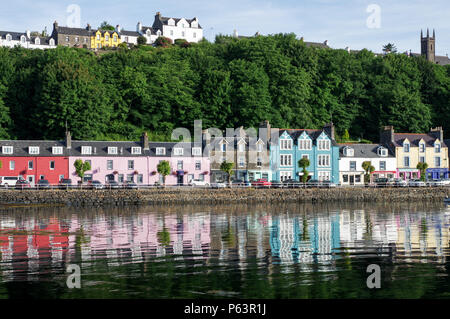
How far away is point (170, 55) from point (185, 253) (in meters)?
97.7

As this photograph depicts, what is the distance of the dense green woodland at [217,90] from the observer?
321 feet

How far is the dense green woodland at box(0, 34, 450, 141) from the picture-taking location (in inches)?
3856

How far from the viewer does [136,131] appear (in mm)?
104250

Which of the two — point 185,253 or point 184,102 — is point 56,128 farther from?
point 185,253

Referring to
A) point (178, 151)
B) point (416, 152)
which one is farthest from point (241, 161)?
point (416, 152)

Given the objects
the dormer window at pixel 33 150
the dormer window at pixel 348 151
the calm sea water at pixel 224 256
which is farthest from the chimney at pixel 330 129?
the dormer window at pixel 33 150

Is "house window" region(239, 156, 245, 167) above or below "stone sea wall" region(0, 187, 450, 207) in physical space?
above

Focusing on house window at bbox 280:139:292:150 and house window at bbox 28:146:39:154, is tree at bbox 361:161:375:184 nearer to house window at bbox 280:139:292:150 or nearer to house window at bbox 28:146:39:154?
house window at bbox 280:139:292:150

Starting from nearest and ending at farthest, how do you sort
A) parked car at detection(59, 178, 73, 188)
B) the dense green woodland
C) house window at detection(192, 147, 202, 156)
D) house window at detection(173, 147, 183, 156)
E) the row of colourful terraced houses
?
parked car at detection(59, 178, 73, 188), the row of colourful terraced houses, house window at detection(173, 147, 183, 156), house window at detection(192, 147, 202, 156), the dense green woodland

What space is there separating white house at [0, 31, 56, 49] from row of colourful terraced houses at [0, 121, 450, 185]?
79.9m

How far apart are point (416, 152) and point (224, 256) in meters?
72.7

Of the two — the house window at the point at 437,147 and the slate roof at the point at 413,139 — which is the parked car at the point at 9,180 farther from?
the house window at the point at 437,147

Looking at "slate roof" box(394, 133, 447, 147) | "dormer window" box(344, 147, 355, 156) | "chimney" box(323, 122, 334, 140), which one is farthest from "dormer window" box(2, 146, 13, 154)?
"slate roof" box(394, 133, 447, 147)

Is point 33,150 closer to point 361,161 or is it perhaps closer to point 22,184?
point 22,184
